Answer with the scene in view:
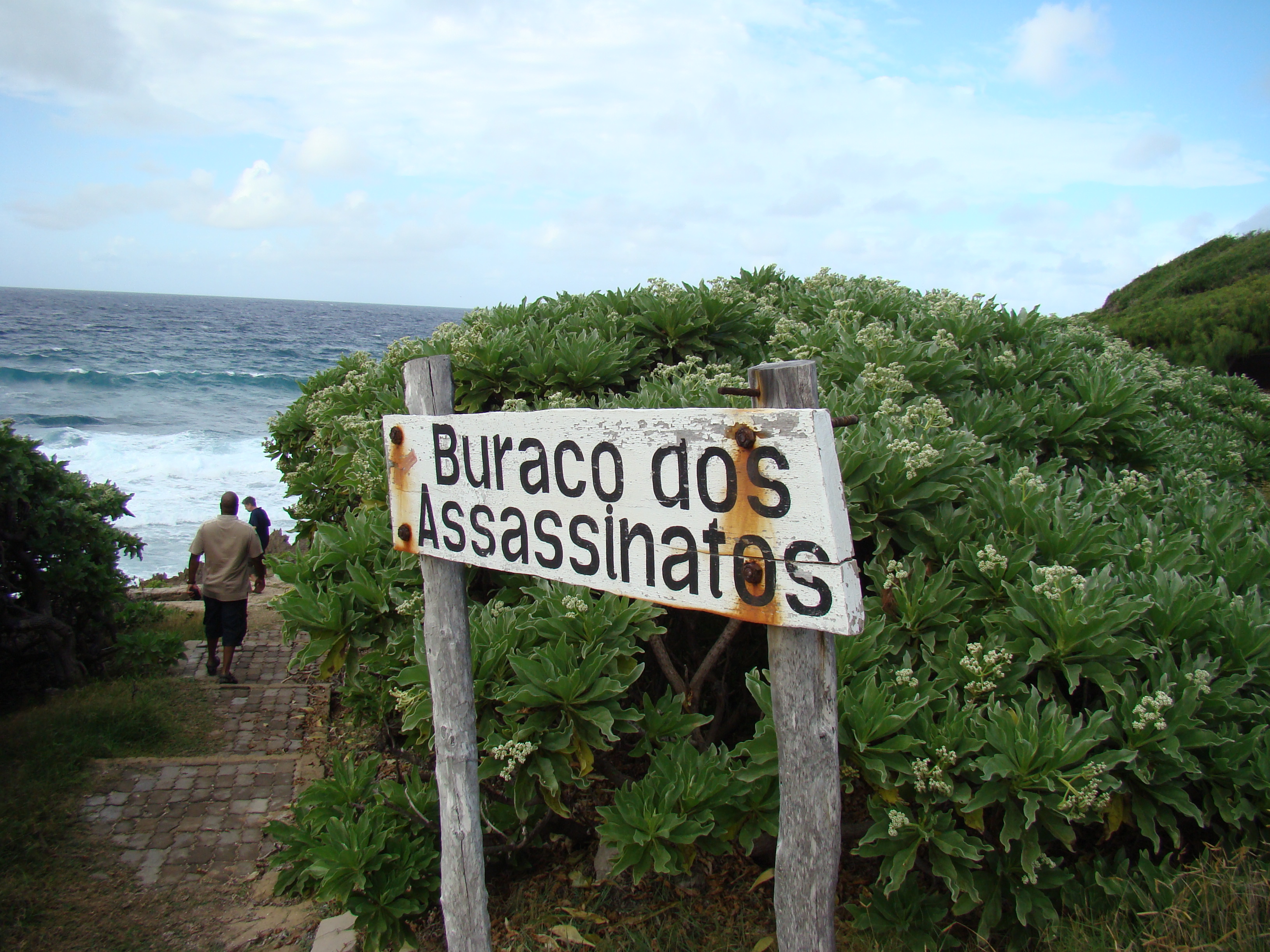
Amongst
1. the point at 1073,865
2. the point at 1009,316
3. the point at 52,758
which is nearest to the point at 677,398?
the point at 1073,865

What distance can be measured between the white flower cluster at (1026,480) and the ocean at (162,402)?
8.61 m

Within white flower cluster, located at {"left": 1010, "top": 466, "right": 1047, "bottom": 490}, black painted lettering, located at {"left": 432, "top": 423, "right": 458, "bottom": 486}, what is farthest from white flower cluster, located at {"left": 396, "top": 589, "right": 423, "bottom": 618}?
white flower cluster, located at {"left": 1010, "top": 466, "right": 1047, "bottom": 490}

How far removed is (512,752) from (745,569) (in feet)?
5.07

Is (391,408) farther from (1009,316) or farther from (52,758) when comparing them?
(1009,316)

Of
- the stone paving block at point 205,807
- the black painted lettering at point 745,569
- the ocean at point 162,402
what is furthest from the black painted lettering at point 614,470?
the ocean at point 162,402

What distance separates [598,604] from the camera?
3.16 m

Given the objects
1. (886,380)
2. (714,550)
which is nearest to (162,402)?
(886,380)

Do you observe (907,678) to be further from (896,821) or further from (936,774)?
(896,821)

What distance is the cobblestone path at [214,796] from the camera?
15.7 feet

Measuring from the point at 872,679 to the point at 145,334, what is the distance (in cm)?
7725

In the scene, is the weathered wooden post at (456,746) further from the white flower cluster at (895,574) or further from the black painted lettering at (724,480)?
the white flower cluster at (895,574)

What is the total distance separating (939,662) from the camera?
3.07 metres

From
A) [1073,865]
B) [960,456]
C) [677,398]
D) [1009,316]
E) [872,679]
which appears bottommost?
[1073,865]

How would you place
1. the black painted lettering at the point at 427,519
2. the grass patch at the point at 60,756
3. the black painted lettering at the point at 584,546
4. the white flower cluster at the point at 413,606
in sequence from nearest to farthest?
1. the black painted lettering at the point at 584,546
2. the black painted lettering at the point at 427,519
3. the white flower cluster at the point at 413,606
4. the grass patch at the point at 60,756
